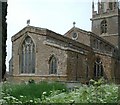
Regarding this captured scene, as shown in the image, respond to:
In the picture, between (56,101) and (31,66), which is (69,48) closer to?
(31,66)

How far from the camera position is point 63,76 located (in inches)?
838

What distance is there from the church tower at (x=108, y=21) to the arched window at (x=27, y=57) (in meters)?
15.3

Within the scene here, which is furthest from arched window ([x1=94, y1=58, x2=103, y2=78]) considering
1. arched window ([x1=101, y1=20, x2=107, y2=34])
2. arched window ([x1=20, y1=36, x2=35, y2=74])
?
arched window ([x1=101, y1=20, x2=107, y2=34])

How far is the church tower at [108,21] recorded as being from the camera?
37781 millimetres

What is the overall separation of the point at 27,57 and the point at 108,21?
663 inches

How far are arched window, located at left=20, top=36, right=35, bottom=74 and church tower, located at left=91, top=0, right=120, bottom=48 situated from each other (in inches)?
600

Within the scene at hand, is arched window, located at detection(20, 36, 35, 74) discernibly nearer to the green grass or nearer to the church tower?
the green grass

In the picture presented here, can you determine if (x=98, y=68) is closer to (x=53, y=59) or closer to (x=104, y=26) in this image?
(x=53, y=59)

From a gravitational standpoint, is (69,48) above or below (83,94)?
above

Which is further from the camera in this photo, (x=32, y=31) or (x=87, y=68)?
(x=87, y=68)

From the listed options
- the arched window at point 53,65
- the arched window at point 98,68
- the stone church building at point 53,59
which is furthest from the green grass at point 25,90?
the arched window at point 98,68

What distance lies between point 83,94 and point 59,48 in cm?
1748

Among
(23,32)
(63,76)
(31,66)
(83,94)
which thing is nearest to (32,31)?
(23,32)

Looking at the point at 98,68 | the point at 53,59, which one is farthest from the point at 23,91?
the point at 98,68
